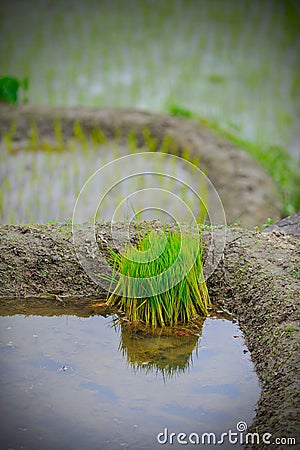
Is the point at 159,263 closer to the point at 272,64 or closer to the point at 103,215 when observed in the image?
the point at 103,215

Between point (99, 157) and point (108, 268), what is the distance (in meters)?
1.85

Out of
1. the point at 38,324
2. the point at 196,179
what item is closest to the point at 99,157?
the point at 196,179

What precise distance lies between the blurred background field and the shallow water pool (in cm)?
260

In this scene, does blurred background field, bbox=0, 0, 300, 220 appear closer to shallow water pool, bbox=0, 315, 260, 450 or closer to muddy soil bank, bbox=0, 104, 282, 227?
muddy soil bank, bbox=0, 104, 282, 227

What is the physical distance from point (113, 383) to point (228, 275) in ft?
3.25

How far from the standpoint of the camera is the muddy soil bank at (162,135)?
503cm

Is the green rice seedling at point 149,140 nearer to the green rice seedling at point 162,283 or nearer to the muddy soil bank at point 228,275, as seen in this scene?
the muddy soil bank at point 228,275

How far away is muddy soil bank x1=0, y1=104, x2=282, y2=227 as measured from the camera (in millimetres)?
5031

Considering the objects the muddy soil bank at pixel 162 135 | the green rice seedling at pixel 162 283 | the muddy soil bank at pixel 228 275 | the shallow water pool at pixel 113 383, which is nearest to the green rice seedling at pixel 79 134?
the muddy soil bank at pixel 162 135

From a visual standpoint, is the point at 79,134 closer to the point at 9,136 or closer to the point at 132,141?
the point at 132,141

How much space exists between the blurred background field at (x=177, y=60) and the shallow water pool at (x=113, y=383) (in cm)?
260

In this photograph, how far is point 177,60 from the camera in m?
6.45

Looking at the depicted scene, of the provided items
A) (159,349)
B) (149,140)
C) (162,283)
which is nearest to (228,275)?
A: (162,283)

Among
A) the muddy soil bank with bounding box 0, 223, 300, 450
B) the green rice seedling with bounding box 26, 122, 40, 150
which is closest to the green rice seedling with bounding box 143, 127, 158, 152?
the green rice seedling with bounding box 26, 122, 40, 150
